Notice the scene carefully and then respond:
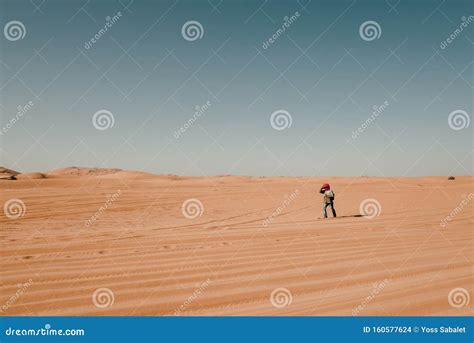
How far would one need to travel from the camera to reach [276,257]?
5762 mm

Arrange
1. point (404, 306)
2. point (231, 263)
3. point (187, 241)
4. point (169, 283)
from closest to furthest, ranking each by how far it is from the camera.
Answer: point (404, 306), point (169, 283), point (231, 263), point (187, 241)

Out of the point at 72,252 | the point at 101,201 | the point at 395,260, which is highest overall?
the point at 101,201

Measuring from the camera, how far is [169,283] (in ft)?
15.1

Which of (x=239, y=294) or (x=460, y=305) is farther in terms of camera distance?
(x=239, y=294)

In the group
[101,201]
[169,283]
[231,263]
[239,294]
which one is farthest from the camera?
[101,201]

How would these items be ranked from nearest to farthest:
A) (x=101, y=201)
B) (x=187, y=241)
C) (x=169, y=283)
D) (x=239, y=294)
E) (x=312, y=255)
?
(x=239, y=294)
(x=169, y=283)
(x=312, y=255)
(x=187, y=241)
(x=101, y=201)

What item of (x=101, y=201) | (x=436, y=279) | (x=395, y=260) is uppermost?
(x=101, y=201)

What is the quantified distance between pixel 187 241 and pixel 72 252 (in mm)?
1988

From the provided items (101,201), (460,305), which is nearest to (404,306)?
(460,305)

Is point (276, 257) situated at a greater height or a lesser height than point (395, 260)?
lesser

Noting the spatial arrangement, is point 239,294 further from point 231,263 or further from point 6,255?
point 6,255

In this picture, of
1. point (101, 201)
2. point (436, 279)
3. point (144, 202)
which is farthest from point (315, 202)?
point (436, 279)

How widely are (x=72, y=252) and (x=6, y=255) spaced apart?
3.27ft

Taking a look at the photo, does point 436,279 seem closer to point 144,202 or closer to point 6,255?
point 6,255
